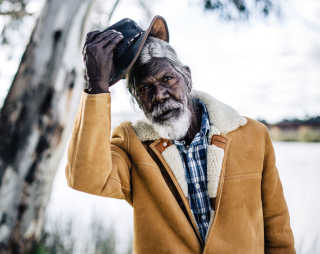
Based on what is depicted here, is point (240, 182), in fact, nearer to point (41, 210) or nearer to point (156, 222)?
point (156, 222)

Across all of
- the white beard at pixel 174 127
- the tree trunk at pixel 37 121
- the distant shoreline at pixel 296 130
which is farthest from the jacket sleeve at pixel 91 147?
the distant shoreline at pixel 296 130

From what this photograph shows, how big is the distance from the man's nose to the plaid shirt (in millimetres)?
292

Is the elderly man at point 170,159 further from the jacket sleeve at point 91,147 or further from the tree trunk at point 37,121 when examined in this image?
the tree trunk at point 37,121

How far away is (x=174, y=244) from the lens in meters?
1.59

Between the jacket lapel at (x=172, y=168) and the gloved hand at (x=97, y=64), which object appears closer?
the gloved hand at (x=97, y=64)

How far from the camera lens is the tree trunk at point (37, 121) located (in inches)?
37.7

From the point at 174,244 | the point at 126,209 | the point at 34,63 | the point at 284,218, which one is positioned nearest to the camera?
the point at 34,63

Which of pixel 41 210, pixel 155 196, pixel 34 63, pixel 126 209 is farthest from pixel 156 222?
pixel 126 209

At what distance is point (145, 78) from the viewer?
1851 mm

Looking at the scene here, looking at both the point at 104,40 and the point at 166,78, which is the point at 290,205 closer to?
the point at 166,78

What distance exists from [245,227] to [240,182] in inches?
10.1

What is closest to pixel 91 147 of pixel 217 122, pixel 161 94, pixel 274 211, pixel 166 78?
pixel 161 94

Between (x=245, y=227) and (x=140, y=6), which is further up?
(x=140, y=6)

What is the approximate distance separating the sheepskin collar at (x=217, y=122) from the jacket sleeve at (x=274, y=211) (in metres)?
0.23
